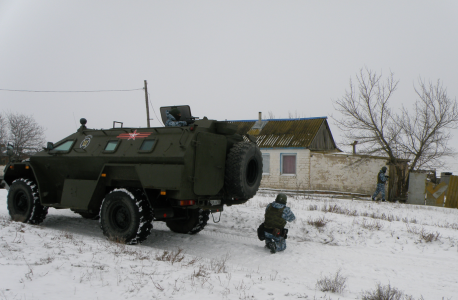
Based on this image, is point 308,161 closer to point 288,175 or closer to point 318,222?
point 288,175

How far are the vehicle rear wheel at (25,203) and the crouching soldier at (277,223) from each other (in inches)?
207

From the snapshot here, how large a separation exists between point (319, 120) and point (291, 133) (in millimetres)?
2038

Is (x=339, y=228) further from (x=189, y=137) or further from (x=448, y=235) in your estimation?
(x=189, y=137)

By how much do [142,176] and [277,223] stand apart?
110 inches

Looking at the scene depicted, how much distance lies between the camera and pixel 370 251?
7.48 metres

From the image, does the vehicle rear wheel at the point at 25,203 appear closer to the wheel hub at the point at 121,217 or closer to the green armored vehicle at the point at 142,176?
the green armored vehicle at the point at 142,176

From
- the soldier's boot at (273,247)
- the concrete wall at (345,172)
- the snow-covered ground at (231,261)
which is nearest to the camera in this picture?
the snow-covered ground at (231,261)

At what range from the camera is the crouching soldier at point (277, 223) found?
7.41 metres

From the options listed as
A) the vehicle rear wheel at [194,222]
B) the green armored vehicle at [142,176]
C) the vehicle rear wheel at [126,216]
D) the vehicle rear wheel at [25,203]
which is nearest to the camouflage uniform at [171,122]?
the green armored vehicle at [142,176]

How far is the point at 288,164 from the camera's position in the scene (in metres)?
23.1

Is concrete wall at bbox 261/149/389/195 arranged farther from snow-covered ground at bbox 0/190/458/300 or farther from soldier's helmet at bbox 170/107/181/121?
soldier's helmet at bbox 170/107/181/121

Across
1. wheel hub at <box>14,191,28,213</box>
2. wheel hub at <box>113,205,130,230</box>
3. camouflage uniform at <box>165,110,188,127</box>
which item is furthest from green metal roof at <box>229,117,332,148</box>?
wheel hub at <box>113,205,130,230</box>

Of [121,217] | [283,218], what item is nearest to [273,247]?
[283,218]

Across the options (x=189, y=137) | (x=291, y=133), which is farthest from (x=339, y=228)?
(x=291, y=133)
